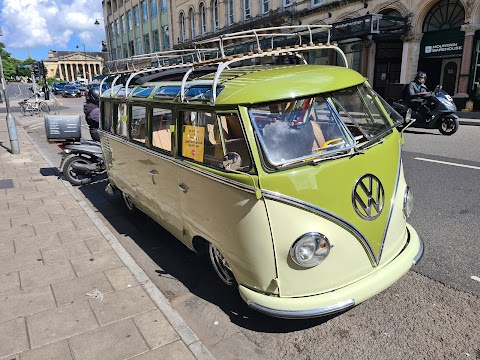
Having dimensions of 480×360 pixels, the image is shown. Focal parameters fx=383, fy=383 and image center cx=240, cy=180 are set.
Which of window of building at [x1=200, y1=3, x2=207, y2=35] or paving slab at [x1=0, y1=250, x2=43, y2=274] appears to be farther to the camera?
window of building at [x1=200, y1=3, x2=207, y2=35]

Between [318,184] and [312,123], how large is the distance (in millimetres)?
561

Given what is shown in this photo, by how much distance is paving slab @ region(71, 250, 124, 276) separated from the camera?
14.0ft

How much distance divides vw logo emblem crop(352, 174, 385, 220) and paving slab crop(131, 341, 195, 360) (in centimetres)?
170

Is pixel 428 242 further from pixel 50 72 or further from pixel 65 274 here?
pixel 50 72

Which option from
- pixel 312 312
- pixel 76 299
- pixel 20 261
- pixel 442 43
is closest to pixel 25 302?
pixel 76 299

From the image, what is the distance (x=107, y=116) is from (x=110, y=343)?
392 centimetres

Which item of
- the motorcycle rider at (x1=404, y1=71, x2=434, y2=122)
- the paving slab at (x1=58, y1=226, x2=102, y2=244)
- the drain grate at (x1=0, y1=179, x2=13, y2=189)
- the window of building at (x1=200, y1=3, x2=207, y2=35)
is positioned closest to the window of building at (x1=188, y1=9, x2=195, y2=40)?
the window of building at (x1=200, y1=3, x2=207, y2=35)

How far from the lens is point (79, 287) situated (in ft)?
12.8

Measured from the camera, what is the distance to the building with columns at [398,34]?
18.2 m

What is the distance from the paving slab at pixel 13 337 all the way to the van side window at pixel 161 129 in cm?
205

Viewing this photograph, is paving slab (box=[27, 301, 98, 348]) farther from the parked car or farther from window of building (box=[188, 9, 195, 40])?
the parked car

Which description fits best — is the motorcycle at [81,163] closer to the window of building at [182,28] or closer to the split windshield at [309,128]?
the split windshield at [309,128]

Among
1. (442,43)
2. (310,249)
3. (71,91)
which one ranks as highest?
(442,43)

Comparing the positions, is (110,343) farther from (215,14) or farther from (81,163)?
(215,14)
